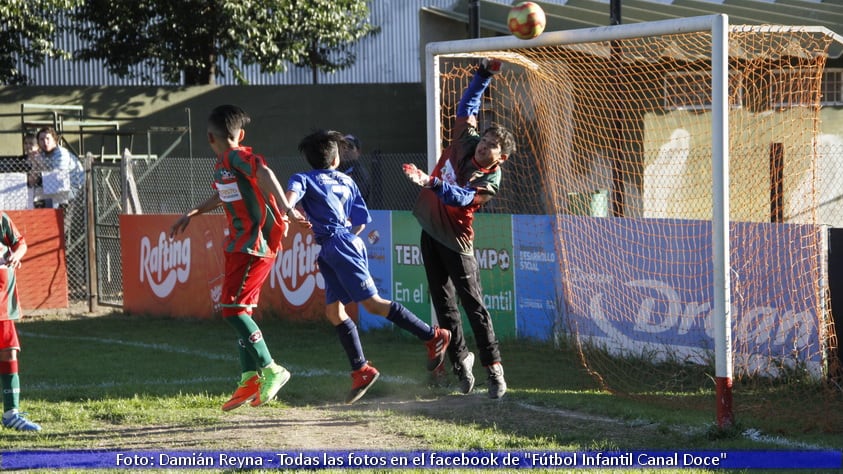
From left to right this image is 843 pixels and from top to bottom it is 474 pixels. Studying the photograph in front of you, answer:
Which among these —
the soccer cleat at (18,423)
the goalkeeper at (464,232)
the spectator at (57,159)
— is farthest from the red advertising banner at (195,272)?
the soccer cleat at (18,423)

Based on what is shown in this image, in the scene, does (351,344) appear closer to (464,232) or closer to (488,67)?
(464,232)

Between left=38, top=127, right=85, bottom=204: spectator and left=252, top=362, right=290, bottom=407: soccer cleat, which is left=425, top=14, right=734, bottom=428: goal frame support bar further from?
left=38, top=127, right=85, bottom=204: spectator

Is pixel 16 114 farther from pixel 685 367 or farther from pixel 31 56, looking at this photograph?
pixel 685 367

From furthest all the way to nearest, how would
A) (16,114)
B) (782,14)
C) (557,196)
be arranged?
(782,14), (16,114), (557,196)

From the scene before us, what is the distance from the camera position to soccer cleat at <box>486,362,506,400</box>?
775cm

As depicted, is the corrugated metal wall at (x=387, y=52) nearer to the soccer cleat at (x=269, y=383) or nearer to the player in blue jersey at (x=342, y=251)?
the player in blue jersey at (x=342, y=251)

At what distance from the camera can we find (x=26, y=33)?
23.5m

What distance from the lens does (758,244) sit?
341 inches

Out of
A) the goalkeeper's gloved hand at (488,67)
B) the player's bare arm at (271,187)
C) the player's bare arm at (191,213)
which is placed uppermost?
the goalkeeper's gloved hand at (488,67)

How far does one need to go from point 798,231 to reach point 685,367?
1564 mm

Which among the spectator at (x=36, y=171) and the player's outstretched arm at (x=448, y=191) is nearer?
the player's outstretched arm at (x=448, y=191)

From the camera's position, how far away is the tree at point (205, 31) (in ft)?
75.7

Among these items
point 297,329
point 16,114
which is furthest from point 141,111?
point 297,329

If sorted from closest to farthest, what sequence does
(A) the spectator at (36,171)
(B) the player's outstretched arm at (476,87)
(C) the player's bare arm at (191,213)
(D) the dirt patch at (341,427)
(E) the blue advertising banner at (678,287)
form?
(D) the dirt patch at (341,427) → (C) the player's bare arm at (191,213) → (B) the player's outstretched arm at (476,87) → (E) the blue advertising banner at (678,287) → (A) the spectator at (36,171)
